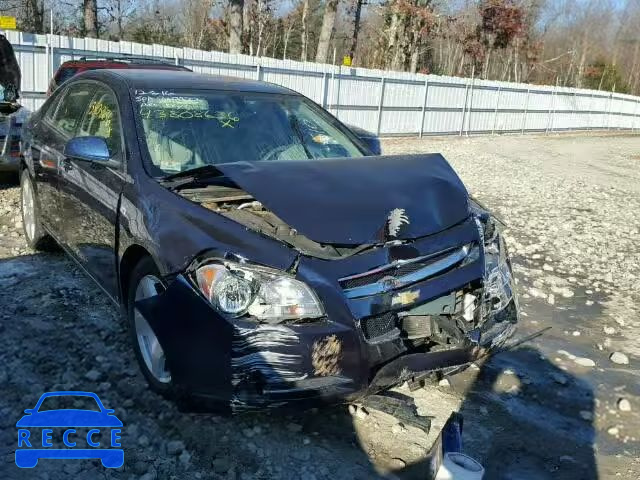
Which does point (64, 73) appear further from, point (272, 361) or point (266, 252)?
point (272, 361)

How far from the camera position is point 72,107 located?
15.7 ft

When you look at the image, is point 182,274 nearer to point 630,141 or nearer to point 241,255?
point 241,255

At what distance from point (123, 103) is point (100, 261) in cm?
99

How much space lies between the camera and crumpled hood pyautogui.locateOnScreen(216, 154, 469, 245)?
3.02 metres

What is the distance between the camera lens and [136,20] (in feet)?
116

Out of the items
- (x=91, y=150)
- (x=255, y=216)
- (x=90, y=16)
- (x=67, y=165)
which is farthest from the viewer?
(x=90, y=16)

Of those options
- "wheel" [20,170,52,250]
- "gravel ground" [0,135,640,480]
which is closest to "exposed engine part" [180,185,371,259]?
"gravel ground" [0,135,640,480]

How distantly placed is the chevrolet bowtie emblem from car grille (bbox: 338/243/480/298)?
0.04 metres

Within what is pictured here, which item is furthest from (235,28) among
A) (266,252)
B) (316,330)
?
(316,330)

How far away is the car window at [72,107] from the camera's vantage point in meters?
4.59

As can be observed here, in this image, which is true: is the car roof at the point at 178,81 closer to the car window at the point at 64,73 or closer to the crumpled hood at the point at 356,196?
the crumpled hood at the point at 356,196

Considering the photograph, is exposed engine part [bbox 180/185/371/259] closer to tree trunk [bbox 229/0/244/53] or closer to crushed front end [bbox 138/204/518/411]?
crushed front end [bbox 138/204/518/411]

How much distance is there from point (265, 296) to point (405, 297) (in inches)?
25.3

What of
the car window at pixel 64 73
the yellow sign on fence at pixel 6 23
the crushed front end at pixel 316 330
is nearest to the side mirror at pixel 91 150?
the crushed front end at pixel 316 330
